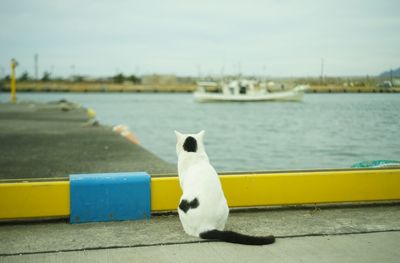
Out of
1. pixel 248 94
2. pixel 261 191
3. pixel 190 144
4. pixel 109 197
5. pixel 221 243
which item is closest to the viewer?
pixel 221 243

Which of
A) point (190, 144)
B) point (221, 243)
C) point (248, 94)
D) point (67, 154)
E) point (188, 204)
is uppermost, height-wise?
point (248, 94)

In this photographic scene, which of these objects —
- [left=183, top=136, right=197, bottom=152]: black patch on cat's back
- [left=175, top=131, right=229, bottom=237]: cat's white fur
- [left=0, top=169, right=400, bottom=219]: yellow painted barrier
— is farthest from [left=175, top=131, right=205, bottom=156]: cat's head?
[left=0, top=169, right=400, bottom=219]: yellow painted barrier

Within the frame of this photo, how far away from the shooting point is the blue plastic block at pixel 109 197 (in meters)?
5.92

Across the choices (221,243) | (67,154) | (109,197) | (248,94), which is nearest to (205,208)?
(221,243)

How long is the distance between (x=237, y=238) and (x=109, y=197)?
1828mm

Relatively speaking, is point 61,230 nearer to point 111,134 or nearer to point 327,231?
point 327,231

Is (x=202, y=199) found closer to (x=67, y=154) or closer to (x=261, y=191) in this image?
(x=261, y=191)

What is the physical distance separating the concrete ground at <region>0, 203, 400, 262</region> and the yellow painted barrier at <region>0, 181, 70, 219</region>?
0.16m

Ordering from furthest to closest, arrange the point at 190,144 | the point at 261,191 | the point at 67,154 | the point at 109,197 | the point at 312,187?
the point at 67,154, the point at 312,187, the point at 261,191, the point at 109,197, the point at 190,144

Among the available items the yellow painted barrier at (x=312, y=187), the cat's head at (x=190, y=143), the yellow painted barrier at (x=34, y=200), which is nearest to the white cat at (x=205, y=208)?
the cat's head at (x=190, y=143)

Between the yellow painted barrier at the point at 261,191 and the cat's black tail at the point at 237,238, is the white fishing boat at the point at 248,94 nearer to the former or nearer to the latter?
the yellow painted barrier at the point at 261,191

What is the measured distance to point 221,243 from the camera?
5070 mm

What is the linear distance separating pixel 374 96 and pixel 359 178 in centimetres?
317

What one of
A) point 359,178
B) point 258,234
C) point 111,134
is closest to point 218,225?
point 258,234
